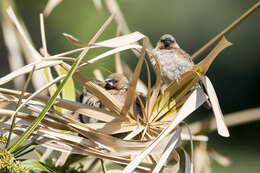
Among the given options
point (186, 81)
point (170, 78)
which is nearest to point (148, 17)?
point (170, 78)

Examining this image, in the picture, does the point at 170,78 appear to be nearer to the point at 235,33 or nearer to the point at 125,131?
the point at 125,131

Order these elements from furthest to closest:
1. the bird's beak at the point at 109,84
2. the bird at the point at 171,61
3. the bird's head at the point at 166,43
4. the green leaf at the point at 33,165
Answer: the bird's head at the point at 166,43 < the bird's beak at the point at 109,84 < the bird at the point at 171,61 < the green leaf at the point at 33,165

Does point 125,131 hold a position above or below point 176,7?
above

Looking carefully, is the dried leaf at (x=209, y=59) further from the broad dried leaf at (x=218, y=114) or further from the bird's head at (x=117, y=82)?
the bird's head at (x=117, y=82)

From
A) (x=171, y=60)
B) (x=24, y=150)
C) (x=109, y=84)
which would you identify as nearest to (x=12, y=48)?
(x=109, y=84)

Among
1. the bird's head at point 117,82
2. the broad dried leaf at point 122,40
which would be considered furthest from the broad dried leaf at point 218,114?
the bird's head at point 117,82

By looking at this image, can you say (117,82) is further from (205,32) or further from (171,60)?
(205,32)
